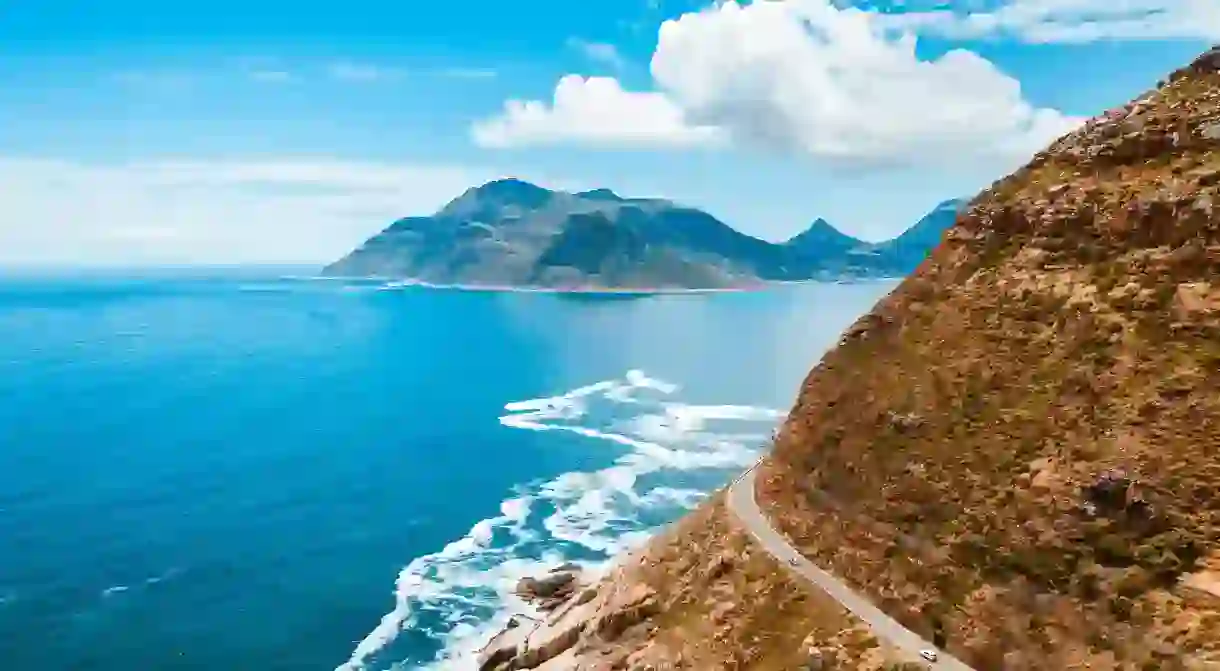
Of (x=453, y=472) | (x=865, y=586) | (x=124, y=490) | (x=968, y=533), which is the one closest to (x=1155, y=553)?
(x=968, y=533)

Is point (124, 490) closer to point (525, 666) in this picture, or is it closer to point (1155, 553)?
point (525, 666)

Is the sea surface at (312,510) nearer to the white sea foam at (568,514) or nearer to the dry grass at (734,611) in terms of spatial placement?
the white sea foam at (568,514)

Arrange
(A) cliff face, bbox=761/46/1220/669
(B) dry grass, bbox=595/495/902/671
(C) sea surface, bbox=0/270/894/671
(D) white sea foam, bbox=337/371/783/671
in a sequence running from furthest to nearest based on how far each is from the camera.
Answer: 1. (D) white sea foam, bbox=337/371/783/671
2. (C) sea surface, bbox=0/270/894/671
3. (B) dry grass, bbox=595/495/902/671
4. (A) cliff face, bbox=761/46/1220/669

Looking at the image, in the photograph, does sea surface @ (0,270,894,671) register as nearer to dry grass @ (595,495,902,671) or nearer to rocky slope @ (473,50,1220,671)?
dry grass @ (595,495,902,671)

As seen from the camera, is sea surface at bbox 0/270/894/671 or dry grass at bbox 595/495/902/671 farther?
sea surface at bbox 0/270/894/671

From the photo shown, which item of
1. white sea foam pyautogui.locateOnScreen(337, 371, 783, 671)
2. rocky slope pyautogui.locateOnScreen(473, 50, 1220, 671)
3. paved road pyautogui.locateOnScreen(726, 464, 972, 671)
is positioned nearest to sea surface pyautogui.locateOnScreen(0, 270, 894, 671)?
white sea foam pyautogui.locateOnScreen(337, 371, 783, 671)

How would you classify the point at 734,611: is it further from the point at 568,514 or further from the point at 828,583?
the point at 568,514

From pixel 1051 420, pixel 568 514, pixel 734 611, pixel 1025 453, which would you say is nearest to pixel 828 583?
pixel 734 611
